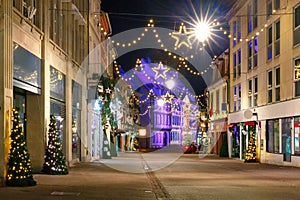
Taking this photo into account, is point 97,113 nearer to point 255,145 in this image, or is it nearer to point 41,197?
point 255,145

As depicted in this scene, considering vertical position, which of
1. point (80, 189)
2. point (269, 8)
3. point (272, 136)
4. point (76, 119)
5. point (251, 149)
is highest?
point (269, 8)

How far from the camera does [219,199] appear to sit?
13.5m

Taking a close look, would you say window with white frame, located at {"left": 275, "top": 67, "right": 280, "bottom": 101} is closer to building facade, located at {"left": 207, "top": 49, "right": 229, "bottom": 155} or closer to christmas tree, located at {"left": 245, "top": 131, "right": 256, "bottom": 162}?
christmas tree, located at {"left": 245, "top": 131, "right": 256, "bottom": 162}

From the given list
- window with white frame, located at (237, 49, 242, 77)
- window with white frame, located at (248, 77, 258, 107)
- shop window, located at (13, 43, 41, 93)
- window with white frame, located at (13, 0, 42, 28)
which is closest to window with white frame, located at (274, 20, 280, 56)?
window with white frame, located at (248, 77, 258, 107)

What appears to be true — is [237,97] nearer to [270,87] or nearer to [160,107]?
[270,87]

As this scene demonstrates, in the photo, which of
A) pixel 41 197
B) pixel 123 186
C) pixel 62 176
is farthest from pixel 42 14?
pixel 41 197

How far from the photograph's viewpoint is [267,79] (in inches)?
1280

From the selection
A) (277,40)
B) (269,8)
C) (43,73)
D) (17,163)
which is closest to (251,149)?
(277,40)

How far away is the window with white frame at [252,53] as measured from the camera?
35375 mm

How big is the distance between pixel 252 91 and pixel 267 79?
397cm

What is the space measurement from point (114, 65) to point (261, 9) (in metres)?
31.3

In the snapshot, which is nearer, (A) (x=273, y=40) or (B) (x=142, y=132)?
(A) (x=273, y=40)

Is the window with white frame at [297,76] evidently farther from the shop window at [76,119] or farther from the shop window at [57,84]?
the shop window at [76,119]

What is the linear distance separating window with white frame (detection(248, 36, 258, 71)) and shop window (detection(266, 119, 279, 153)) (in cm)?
503
